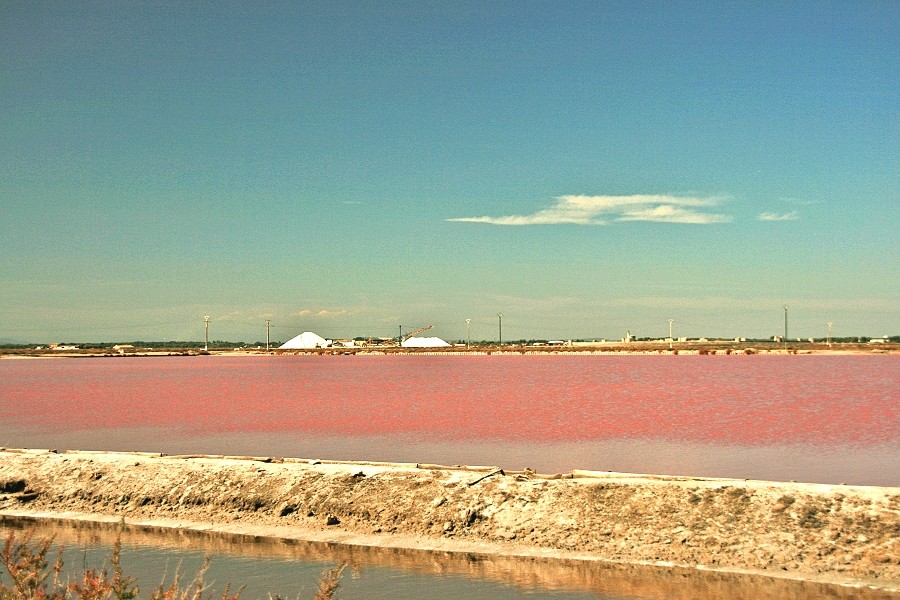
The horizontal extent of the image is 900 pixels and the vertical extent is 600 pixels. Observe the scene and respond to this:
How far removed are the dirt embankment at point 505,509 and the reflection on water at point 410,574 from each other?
0.53m

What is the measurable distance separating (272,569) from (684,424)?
26.3 metres

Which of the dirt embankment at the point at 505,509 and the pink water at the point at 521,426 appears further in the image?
the pink water at the point at 521,426

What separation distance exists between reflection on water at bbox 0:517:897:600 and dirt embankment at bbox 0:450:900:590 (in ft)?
1.75

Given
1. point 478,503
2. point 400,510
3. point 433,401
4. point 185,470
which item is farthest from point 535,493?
point 433,401

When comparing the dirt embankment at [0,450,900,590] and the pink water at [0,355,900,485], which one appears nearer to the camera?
the dirt embankment at [0,450,900,590]

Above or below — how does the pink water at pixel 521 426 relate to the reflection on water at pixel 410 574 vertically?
above

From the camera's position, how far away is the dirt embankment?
14414 mm

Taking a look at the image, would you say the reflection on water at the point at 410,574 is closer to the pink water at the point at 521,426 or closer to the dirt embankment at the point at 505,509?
the dirt embankment at the point at 505,509

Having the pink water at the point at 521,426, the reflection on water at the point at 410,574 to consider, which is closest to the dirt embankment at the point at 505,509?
the reflection on water at the point at 410,574

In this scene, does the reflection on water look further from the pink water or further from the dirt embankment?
the pink water

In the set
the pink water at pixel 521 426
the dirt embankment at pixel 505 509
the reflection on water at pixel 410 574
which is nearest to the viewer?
the reflection on water at pixel 410 574

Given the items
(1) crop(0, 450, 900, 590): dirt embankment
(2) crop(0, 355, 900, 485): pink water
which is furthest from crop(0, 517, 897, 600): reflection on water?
(2) crop(0, 355, 900, 485): pink water

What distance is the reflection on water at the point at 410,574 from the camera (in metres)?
13.1

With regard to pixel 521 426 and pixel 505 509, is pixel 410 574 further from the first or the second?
pixel 521 426
